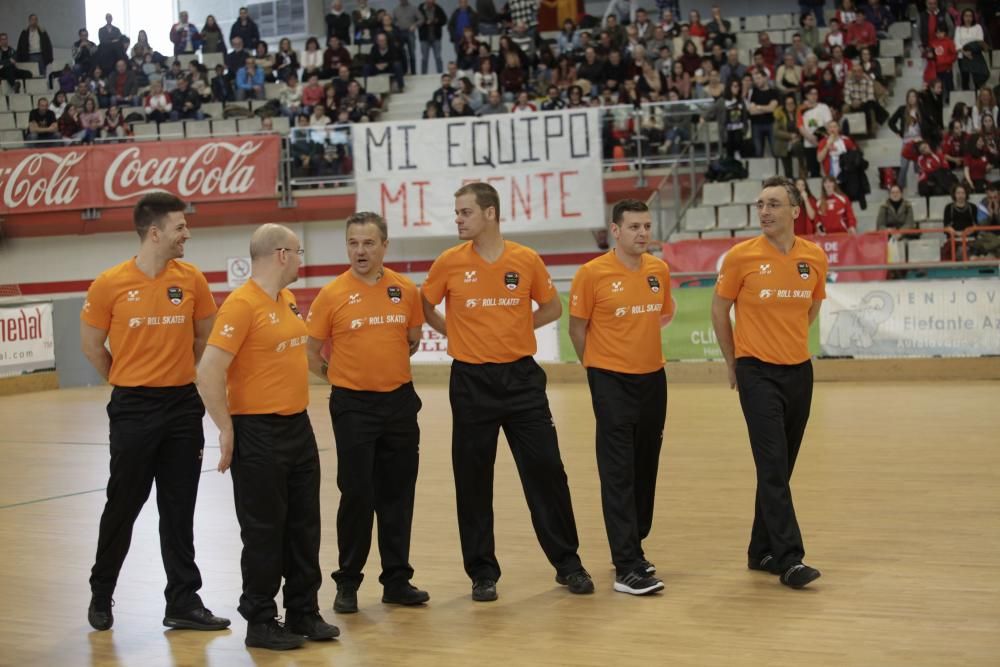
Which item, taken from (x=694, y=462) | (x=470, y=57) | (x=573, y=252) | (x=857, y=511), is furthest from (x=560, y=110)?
(x=857, y=511)

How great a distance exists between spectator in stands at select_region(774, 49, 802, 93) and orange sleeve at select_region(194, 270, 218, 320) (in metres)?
17.0

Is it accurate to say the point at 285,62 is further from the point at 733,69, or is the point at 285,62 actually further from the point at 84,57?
the point at 733,69

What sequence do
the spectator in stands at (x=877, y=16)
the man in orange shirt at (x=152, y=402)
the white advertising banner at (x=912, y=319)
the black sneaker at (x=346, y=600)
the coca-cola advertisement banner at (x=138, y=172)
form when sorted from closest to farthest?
1. the man in orange shirt at (x=152, y=402)
2. the black sneaker at (x=346, y=600)
3. the white advertising banner at (x=912, y=319)
4. the spectator in stands at (x=877, y=16)
5. the coca-cola advertisement banner at (x=138, y=172)

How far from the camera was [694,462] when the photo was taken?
35.3 ft

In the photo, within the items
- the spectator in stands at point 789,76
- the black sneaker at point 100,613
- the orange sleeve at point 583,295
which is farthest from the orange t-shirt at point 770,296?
the spectator in stands at point 789,76

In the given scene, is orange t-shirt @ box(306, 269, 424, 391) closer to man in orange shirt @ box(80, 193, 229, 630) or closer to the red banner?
man in orange shirt @ box(80, 193, 229, 630)

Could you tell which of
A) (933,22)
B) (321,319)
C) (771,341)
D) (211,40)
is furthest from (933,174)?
(211,40)

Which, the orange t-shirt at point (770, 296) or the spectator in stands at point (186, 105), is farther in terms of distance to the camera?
the spectator in stands at point (186, 105)

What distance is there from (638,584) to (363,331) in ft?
6.29

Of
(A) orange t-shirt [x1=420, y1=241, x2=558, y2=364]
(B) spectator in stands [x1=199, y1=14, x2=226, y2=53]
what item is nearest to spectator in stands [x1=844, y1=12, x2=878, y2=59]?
(B) spectator in stands [x1=199, y1=14, x2=226, y2=53]

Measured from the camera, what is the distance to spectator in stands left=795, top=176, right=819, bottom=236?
18625 mm

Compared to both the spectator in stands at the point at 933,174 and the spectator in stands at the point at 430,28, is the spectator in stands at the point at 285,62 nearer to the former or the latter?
the spectator in stands at the point at 430,28

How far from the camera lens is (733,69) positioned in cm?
2225

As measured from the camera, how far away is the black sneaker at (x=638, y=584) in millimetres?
6500
